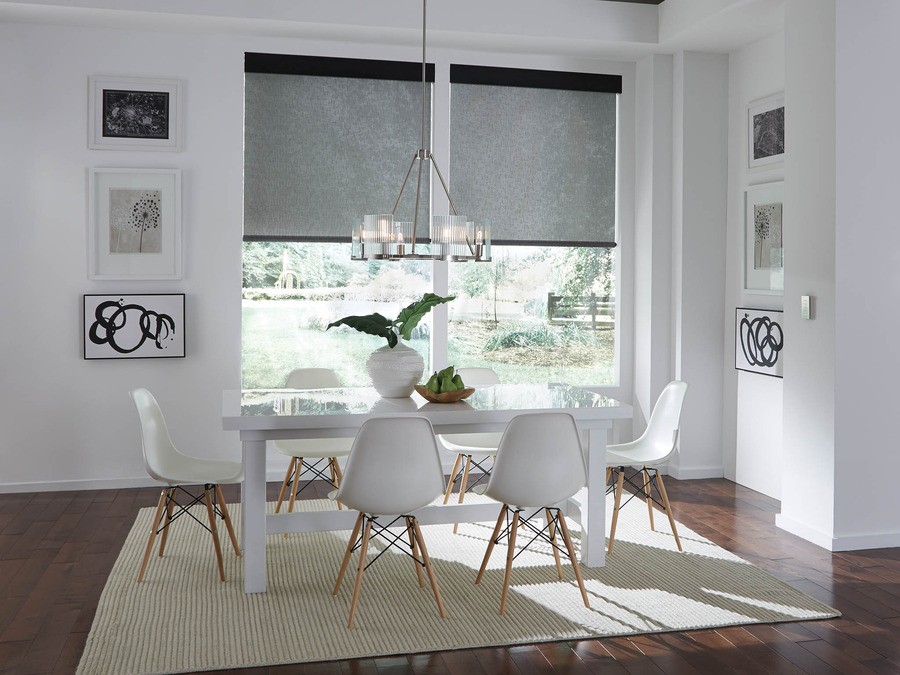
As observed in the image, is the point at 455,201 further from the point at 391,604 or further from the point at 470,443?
the point at 391,604

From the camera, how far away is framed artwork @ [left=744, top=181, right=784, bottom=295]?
17.5ft

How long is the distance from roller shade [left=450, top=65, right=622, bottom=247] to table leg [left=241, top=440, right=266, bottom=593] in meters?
2.88

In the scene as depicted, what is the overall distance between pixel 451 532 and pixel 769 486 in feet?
7.04

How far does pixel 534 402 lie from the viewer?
4.08 metres

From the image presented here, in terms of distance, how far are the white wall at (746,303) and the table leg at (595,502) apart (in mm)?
1859

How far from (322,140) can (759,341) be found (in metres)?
3.08

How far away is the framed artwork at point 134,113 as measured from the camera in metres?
5.40

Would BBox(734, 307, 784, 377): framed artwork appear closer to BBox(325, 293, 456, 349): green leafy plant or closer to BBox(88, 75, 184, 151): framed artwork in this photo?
BBox(325, 293, 456, 349): green leafy plant

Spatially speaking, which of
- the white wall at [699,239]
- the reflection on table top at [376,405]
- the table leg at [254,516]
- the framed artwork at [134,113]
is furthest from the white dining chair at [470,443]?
the framed artwork at [134,113]

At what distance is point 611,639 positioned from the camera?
3.24 metres

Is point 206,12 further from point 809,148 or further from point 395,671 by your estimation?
point 395,671

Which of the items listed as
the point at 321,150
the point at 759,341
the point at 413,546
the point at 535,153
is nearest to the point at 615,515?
the point at 413,546

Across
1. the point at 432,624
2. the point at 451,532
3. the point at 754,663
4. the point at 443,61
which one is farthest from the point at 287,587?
the point at 443,61

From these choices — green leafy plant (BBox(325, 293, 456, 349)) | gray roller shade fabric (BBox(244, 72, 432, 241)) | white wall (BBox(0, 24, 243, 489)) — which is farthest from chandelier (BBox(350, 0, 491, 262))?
white wall (BBox(0, 24, 243, 489))
